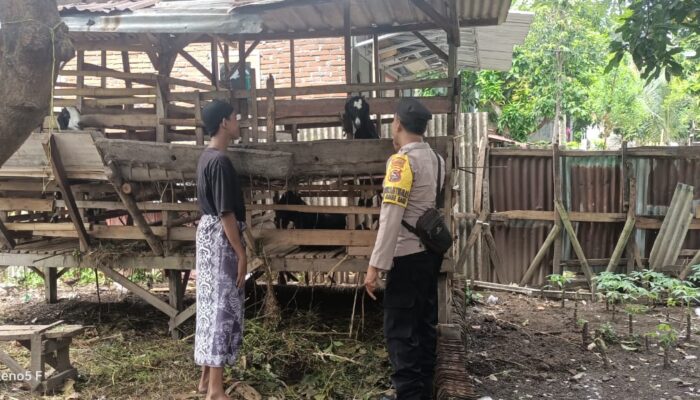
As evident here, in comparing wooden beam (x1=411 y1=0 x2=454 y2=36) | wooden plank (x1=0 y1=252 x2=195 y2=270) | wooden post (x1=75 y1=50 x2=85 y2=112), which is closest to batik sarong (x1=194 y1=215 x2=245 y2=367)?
wooden plank (x1=0 y1=252 x2=195 y2=270)

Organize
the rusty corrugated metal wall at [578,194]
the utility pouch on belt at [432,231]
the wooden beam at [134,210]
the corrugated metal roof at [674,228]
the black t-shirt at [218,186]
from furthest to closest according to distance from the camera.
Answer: the rusty corrugated metal wall at [578,194]
the corrugated metal roof at [674,228]
the wooden beam at [134,210]
the black t-shirt at [218,186]
the utility pouch on belt at [432,231]

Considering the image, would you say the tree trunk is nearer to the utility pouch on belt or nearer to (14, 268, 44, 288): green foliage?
the utility pouch on belt

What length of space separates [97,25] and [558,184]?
6.59m

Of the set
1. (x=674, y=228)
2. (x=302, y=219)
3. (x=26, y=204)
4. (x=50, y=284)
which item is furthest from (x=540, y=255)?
(x=50, y=284)

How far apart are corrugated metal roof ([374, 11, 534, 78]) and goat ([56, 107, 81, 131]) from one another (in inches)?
185

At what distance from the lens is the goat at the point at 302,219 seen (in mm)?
6102

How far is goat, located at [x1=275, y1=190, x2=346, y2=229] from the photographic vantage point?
6.10 meters

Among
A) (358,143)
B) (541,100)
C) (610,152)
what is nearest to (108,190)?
(358,143)

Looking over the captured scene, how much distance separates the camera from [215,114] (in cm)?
381

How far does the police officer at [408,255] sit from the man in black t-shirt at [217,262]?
3.46ft

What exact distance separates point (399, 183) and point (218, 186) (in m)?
1.27

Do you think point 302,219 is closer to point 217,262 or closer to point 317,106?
point 317,106

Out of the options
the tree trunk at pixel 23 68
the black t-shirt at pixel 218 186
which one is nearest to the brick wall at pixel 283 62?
the black t-shirt at pixel 218 186

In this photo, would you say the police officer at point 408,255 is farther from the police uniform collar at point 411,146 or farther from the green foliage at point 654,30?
the green foliage at point 654,30
